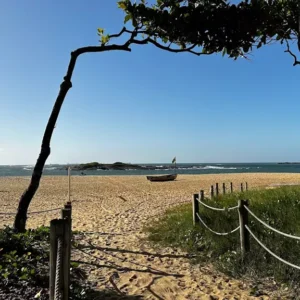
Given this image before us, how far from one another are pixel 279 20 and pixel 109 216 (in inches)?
313

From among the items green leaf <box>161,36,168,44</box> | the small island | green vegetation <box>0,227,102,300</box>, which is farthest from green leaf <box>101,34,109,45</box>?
the small island

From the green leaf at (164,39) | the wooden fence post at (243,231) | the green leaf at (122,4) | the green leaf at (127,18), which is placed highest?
the green leaf at (122,4)

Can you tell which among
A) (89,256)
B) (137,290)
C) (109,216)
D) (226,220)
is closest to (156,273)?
(137,290)

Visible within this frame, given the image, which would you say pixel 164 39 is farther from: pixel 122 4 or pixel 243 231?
pixel 243 231

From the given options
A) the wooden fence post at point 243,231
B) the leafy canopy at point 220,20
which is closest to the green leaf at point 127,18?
the leafy canopy at point 220,20

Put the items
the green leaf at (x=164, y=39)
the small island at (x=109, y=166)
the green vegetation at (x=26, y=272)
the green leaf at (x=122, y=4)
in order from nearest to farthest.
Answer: the green vegetation at (x=26, y=272), the green leaf at (x=122, y=4), the green leaf at (x=164, y=39), the small island at (x=109, y=166)

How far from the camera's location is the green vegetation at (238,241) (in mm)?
5095

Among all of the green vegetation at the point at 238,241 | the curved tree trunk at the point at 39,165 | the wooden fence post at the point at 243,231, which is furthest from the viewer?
the curved tree trunk at the point at 39,165

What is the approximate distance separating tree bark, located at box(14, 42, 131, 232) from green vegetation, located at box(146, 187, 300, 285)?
280 cm

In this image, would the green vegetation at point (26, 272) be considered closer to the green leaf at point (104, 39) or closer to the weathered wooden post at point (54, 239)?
the weathered wooden post at point (54, 239)

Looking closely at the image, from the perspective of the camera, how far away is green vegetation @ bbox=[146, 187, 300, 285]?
16.7 ft

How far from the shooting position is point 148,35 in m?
7.48

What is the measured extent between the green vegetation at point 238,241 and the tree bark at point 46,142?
110 inches

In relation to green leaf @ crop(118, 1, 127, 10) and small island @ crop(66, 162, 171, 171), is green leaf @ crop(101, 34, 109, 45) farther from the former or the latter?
small island @ crop(66, 162, 171, 171)
